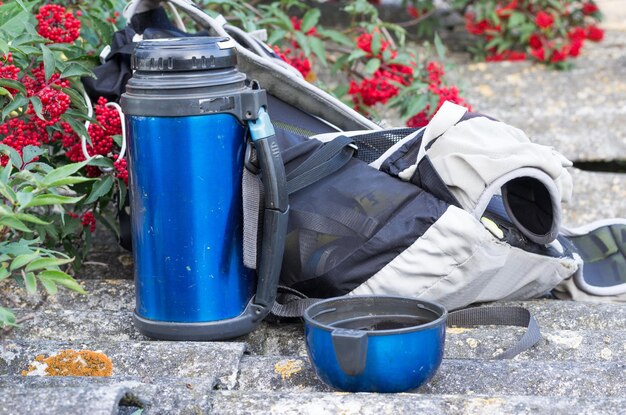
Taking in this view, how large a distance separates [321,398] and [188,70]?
0.70 meters

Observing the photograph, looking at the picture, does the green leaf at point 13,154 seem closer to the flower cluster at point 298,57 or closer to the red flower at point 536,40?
the flower cluster at point 298,57

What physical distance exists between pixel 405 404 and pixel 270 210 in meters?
0.59

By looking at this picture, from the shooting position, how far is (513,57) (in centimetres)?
498

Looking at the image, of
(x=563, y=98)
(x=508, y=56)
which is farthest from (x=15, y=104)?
(x=508, y=56)

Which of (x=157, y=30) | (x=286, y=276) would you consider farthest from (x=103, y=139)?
(x=286, y=276)

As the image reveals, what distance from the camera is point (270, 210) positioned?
1920mm

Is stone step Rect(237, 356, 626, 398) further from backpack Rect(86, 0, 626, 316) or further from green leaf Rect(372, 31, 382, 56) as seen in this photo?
green leaf Rect(372, 31, 382, 56)

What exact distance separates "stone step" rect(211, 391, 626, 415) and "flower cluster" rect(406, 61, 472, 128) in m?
1.69

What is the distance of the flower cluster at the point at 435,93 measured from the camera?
10.1ft

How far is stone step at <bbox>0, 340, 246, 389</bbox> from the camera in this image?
1696 mm

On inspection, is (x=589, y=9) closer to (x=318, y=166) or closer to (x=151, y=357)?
(x=318, y=166)

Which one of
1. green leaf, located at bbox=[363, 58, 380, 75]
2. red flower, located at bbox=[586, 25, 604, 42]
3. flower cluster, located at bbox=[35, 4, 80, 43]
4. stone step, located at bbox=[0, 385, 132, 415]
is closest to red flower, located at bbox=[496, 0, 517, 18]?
red flower, located at bbox=[586, 25, 604, 42]

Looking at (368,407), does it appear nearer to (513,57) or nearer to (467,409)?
(467,409)

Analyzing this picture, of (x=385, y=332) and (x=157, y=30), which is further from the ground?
(x=157, y=30)
